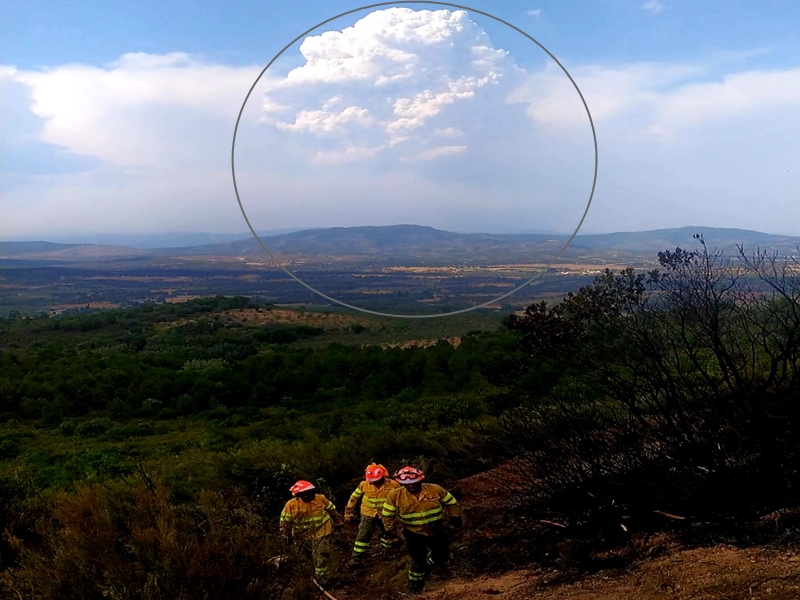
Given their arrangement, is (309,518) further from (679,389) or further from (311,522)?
(679,389)

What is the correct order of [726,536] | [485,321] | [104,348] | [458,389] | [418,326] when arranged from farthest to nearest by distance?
[418,326] → [104,348] → [485,321] → [458,389] → [726,536]

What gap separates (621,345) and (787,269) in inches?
99.1

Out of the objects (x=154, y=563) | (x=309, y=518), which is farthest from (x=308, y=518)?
(x=154, y=563)

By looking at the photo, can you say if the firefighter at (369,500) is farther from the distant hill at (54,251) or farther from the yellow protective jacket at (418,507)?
the distant hill at (54,251)

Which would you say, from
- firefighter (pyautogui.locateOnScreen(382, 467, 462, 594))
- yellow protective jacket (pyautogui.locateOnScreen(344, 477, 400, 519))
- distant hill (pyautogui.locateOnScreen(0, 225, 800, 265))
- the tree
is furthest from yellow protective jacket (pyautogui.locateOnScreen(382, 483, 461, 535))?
distant hill (pyautogui.locateOnScreen(0, 225, 800, 265))

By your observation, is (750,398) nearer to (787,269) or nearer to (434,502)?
(787,269)

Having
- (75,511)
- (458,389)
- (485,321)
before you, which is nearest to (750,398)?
(75,511)

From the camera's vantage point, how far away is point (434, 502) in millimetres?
7559

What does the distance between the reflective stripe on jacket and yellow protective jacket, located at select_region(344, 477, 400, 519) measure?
1.94ft

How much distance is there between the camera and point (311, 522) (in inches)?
309

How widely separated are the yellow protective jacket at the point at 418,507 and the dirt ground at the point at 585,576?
85 cm

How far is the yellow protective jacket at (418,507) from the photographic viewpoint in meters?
7.55

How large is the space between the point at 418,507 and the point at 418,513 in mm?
71

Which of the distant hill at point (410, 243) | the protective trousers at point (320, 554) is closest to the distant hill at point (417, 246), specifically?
the distant hill at point (410, 243)
